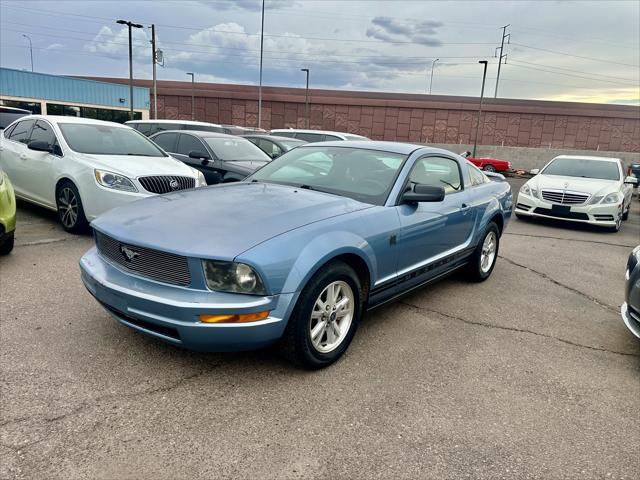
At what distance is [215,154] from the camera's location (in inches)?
334

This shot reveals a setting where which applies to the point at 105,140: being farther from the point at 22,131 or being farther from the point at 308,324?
the point at 308,324

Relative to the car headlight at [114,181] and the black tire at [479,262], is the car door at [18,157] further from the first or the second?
the black tire at [479,262]

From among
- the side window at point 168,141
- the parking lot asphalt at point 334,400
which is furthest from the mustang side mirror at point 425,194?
the side window at point 168,141

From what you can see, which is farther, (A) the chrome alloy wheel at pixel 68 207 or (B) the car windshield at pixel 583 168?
(B) the car windshield at pixel 583 168

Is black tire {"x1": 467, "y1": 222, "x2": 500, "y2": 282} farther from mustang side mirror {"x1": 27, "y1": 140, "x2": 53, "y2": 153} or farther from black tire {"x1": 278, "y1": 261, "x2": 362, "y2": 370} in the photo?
mustang side mirror {"x1": 27, "y1": 140, "x2": 53, "y2": 153}

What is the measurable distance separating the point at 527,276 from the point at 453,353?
2850 mm

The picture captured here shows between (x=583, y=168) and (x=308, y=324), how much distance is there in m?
9.78

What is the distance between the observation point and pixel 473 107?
42281mm

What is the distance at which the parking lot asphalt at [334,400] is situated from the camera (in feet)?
7.40

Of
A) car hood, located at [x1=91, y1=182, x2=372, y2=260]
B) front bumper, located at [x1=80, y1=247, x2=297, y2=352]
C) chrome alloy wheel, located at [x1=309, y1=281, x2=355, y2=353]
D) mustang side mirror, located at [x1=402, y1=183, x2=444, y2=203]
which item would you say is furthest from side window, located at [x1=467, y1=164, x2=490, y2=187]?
front bumper, located at [x1=80, y1=247, x2=297, y2=352]

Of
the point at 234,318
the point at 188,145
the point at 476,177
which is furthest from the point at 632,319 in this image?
the point at 188,145

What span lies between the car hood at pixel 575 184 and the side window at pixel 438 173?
5.75 meters

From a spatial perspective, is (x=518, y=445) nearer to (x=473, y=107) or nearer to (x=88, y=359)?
(x=88, y=359)

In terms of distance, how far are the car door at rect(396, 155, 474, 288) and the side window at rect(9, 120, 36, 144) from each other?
607 centimetres
